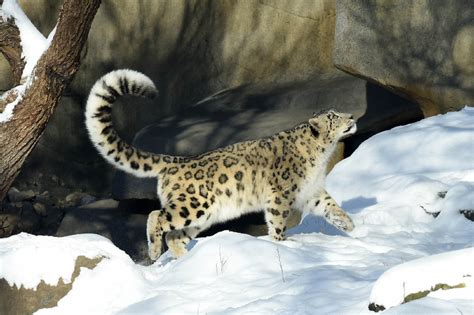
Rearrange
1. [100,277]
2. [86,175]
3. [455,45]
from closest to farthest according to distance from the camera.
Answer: [100,277]
[455,45]
[86,175]

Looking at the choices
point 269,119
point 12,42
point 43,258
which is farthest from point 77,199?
point 43,258

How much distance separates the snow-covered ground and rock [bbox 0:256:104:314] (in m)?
0.05

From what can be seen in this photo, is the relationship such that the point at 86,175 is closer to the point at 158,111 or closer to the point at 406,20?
the point at 158,111

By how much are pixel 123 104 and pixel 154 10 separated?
4.39 ft

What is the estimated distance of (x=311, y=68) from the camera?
44.1ft

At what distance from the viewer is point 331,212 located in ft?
27.4

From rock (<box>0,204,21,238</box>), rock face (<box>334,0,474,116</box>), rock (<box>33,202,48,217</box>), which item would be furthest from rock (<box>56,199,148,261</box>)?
rock face (<box>334,0,474,116</box>)

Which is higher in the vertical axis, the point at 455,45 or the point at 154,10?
the point at 154,10

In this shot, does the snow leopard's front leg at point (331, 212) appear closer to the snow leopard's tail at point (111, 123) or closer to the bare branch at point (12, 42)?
the snow leopard's tail at point (111, 123)

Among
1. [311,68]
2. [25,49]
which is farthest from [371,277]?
[311,68]

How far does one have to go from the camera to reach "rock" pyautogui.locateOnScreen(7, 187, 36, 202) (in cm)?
1395

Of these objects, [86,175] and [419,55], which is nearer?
[419,55]

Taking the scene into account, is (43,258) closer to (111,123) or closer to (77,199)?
(111,123)

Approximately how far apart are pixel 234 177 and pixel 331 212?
0.84m
